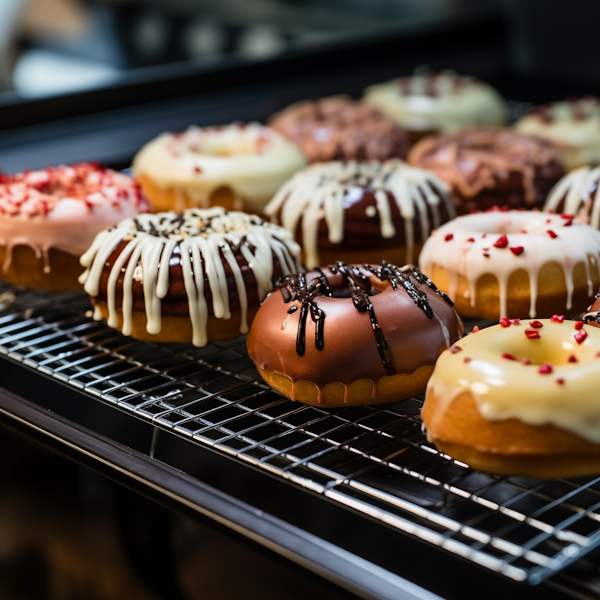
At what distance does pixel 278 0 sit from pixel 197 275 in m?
2.19

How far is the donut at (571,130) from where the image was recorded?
3021 mm

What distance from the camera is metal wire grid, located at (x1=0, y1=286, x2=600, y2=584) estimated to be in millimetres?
1329

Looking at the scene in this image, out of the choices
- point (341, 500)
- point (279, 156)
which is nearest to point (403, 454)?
point (341, 500)

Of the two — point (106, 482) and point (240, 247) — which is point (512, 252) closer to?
point (240, 247)

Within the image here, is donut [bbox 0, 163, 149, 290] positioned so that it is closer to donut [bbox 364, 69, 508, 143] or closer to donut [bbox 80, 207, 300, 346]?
donut [bbox 80, 207, 300, 346]

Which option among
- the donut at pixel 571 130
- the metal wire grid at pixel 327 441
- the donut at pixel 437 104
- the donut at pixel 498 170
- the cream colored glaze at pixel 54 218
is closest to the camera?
the metal wire grid at pixel 327 441

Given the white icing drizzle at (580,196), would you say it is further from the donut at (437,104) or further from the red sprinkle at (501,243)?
the donut at (437,104)

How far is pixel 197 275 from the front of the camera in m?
1.96

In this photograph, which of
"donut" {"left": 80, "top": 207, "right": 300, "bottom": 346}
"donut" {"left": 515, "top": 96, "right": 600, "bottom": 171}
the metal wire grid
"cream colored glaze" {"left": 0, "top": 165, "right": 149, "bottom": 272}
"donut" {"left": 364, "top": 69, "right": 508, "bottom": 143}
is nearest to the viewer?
the metal wire grid

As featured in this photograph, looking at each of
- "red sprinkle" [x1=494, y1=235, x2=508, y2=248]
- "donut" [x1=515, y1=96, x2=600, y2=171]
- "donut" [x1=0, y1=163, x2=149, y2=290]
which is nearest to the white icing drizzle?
"red sprinkle" [x1=494, y1=235, x2=508, y2=248]

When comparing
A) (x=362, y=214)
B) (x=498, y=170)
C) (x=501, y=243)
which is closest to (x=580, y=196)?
(x=498, y=170)

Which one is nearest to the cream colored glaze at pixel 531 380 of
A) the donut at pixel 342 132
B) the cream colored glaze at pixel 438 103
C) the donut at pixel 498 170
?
the donut at pixel 498 170

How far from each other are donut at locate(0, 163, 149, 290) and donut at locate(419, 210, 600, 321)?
0.92m

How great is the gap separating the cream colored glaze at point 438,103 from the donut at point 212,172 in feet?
2.62
